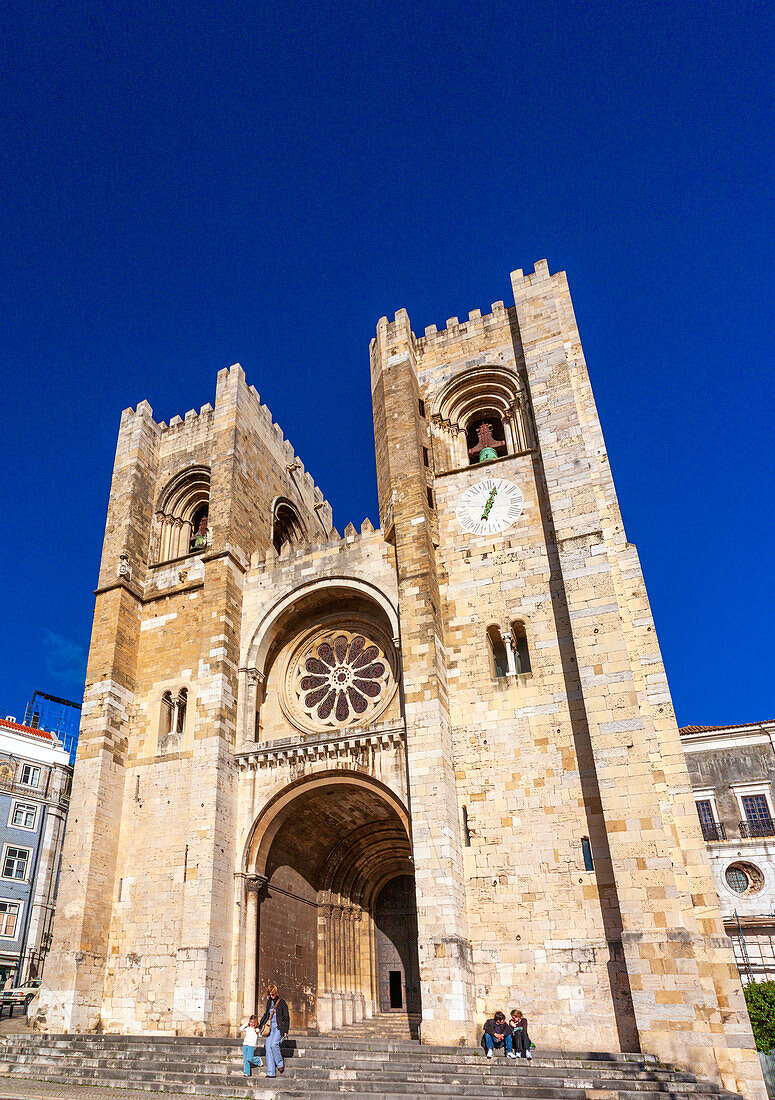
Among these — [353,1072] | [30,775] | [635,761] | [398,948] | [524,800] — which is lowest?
[353,1072]

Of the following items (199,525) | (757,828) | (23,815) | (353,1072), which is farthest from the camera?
(23,815)

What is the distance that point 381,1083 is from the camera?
1048 centimetres

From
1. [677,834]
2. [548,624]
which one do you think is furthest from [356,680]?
[677,834]

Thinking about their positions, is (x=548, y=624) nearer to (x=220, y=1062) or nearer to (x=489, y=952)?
(x=489, y=952)

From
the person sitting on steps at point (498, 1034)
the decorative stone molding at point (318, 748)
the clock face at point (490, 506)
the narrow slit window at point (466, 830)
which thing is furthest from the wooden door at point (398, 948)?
the clock face at point (490, 506)

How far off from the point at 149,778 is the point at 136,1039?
5.19 metres

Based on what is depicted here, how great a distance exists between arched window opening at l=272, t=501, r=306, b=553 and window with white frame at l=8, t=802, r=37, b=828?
15.3 m

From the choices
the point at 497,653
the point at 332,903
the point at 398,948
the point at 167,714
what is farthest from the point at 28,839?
the point at 497,653

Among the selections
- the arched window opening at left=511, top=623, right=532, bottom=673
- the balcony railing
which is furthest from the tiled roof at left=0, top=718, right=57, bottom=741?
the balcony railing

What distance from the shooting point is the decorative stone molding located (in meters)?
15.2

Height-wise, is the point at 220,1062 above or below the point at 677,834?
below

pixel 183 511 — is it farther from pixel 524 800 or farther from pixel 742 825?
pixel 742 825

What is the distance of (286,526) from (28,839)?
53.3ft

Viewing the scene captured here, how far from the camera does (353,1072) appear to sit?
10.9m
